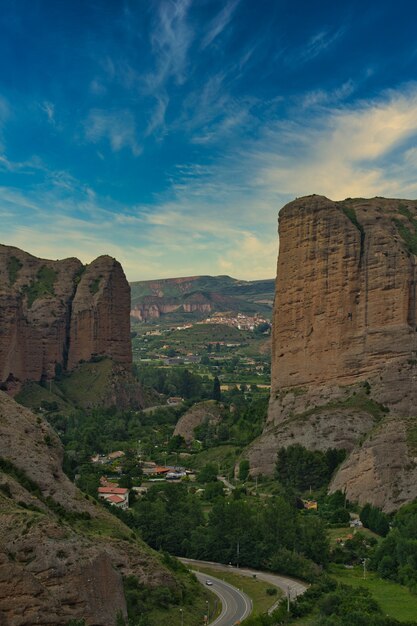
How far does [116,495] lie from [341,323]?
32.4 metres

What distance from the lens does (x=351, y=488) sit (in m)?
78.8

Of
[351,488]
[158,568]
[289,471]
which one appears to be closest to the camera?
[158,568]

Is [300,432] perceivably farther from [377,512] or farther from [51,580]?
[51,580]

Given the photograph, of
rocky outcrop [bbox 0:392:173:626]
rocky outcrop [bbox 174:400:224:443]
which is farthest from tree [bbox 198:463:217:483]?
rocky outcrop [bbox 0:392:173:626]

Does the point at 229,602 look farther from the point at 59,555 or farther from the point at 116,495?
the point at 116,495

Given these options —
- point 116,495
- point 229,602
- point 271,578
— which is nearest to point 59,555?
point 229,602

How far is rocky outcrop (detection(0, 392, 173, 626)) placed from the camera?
38.2m

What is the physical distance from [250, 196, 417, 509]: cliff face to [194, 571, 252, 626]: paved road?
3305 centimetres

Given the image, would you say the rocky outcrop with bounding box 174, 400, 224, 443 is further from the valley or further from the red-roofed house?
the red-roofed house

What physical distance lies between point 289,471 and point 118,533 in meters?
38.1

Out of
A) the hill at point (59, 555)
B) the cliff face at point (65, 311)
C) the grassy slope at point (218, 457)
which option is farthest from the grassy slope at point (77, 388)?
the hill at point (59, 555)

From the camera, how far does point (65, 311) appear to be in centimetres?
15838

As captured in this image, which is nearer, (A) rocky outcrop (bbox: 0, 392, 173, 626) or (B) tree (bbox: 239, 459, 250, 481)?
(A) rocky outcrop (bbox: 0, 392, 173, 626)

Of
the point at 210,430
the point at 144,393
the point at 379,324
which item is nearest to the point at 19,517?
the point at 379,324
